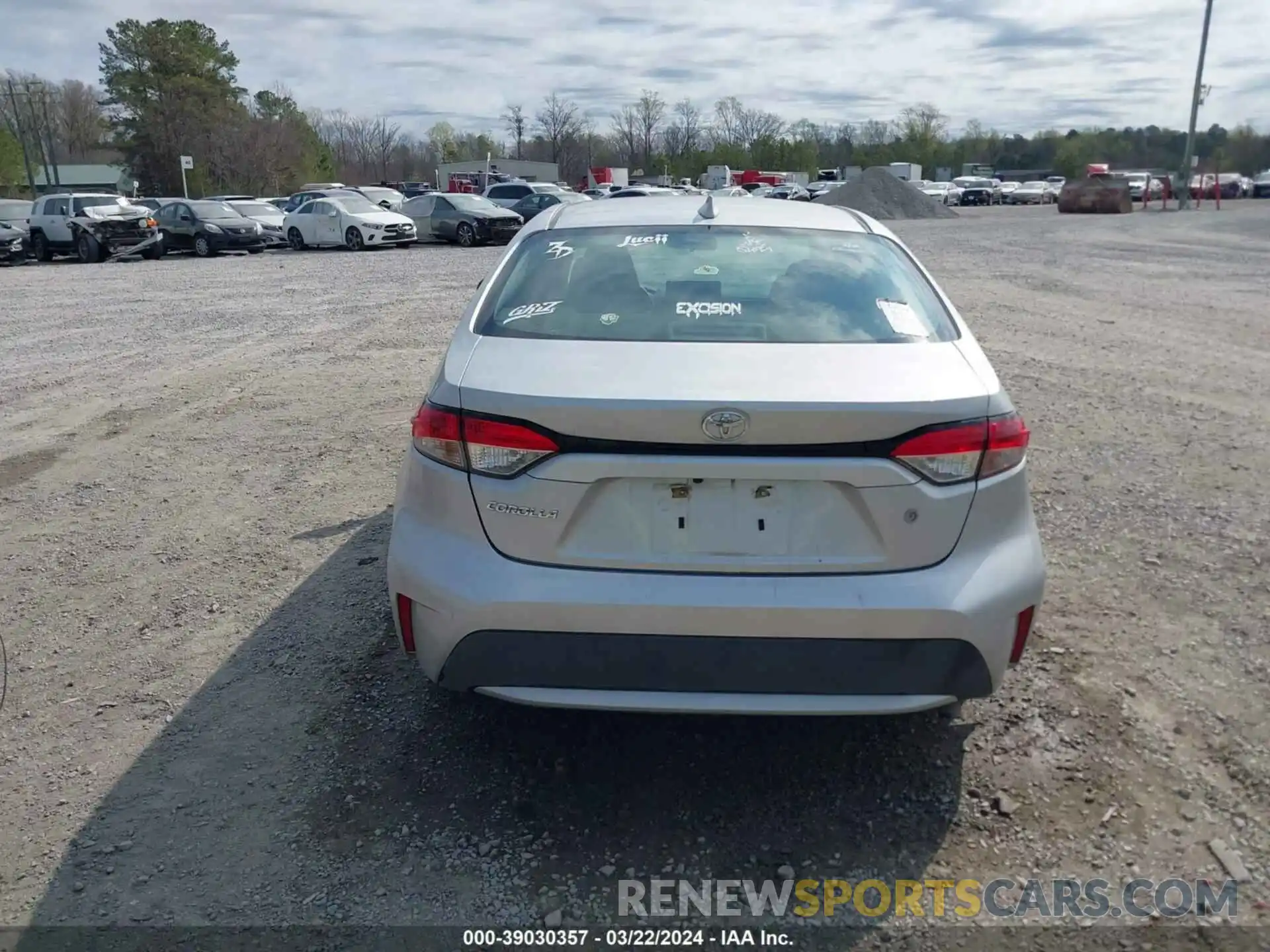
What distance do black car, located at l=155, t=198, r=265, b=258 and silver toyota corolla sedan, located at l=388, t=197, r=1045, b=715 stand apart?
89.6ft

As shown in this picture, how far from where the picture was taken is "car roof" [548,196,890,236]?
13.4 ft

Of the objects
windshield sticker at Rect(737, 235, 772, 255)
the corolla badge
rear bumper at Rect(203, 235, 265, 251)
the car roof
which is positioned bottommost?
rear bumper at Rect(203, 235, 265, 251)

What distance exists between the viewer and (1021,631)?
116 inches

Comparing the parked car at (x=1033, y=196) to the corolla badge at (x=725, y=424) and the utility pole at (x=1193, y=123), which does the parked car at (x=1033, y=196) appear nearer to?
the utility pole at (x=1193, y=123)

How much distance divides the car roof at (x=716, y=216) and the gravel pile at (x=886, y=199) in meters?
41.8

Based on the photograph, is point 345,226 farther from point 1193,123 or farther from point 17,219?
point 1193,123

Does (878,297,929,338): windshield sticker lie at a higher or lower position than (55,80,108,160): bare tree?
lower

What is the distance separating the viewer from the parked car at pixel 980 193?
66.3 metres

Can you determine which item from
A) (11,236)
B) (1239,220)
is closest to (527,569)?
(11,236)

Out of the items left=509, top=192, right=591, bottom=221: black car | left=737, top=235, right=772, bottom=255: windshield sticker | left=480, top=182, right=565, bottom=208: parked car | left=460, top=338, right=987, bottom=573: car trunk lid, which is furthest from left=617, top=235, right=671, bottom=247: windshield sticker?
left=480, top=182, right=565, bottom=208: parked car

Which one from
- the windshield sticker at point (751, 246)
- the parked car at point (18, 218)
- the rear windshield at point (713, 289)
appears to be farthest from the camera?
the parked car at point (18, 218)

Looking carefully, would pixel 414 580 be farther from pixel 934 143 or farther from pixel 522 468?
pixel 934 143

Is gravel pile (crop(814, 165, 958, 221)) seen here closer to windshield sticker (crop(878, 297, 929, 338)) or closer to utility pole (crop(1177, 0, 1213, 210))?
utility pole (crop(1177, 0, 1213, 210))

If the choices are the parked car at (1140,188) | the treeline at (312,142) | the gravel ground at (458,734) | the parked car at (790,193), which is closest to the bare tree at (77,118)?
the treeline at (312,142)
